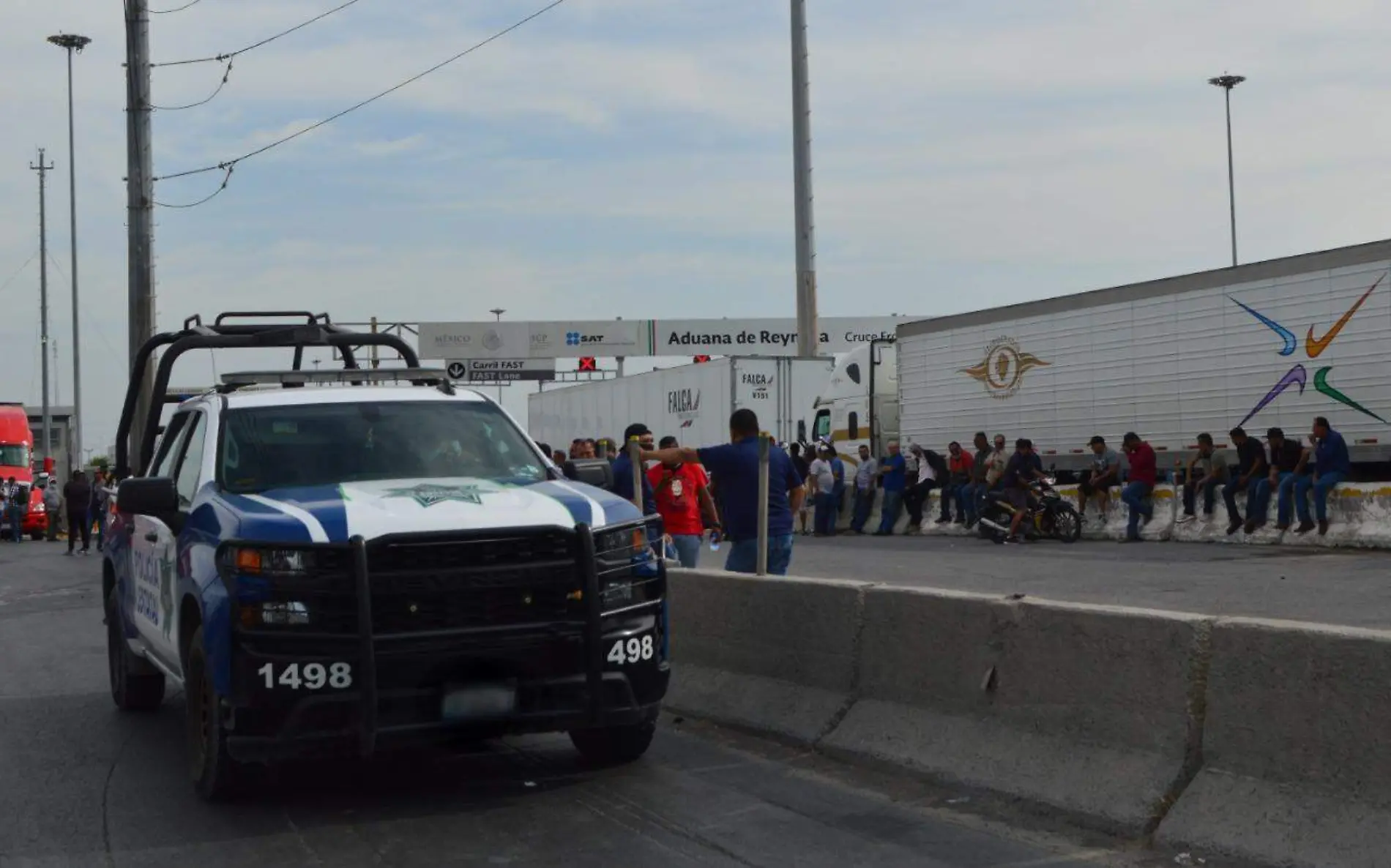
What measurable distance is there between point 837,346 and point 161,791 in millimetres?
54966

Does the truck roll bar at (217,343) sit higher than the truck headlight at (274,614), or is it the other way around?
the truck roll bar at (217,343)

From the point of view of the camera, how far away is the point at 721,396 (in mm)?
36312

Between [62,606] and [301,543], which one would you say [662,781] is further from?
[62,606]

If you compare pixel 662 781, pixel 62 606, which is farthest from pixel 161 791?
pixel 62 606

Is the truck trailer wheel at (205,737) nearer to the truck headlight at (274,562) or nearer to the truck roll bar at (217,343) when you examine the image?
the truck headlight at (274,562)

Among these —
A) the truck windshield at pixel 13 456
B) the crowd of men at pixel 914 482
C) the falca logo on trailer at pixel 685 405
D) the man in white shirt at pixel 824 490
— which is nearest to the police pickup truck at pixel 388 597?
the crowd of men at pixel 914 482

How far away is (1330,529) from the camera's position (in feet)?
67.9

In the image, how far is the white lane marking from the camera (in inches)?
268

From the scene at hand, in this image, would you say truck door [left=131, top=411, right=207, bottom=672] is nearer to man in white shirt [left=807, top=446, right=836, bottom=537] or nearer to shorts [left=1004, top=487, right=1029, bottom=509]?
shorts [left=1004, top=487, right=1029, bottom=509]

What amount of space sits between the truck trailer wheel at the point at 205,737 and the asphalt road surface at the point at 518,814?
0.10m

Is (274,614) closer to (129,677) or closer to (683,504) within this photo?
(129,677)

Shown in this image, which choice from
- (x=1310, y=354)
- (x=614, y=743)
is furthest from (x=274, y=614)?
(x=1310, y=354)

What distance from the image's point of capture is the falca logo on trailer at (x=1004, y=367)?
28.6 m

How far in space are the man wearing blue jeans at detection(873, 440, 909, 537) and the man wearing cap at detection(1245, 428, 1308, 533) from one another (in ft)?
28.1
